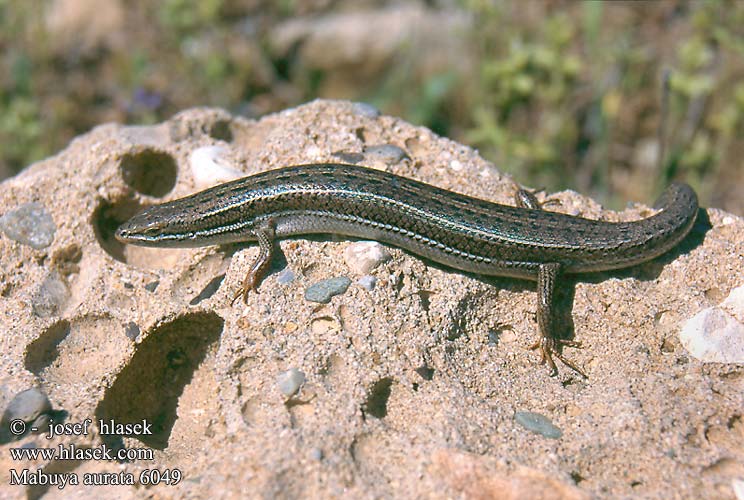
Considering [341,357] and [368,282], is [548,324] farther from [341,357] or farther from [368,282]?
[341,357]

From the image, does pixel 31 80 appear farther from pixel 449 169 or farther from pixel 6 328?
pixel 449 169

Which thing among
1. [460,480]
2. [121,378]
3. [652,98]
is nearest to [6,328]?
[121,378]

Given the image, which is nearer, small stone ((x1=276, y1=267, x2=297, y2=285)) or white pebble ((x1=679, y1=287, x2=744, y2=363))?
white pebble ((x1=679, y1=287, x2=744, y2=363))

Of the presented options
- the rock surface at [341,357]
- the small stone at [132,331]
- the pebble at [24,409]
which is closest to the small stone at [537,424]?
the rock surface at [341,357]

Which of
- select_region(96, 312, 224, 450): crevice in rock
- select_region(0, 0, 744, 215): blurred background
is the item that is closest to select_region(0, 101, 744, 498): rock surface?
select_region(96, 312, 224, 450): crevice in rock

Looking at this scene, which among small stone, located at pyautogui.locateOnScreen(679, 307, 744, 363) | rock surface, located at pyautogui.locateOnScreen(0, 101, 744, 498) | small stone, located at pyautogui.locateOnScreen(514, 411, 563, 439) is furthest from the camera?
small stone, located at pyautogui.locateOnScreen(679, 307, 744, 363)

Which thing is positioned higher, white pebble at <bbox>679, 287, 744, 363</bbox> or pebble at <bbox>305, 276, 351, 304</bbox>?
pebble at <bbox>305, 276, 351, 304</bbox>

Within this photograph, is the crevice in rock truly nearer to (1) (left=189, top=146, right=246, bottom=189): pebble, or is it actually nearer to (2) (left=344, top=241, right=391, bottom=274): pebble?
(2) (left=344, top=241, right=391, bottom=274): pebble

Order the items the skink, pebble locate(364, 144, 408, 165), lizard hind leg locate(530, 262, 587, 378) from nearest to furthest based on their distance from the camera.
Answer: lizard hind leg locate(530, 262, 587, 378) < the skink < pebble locate(364, 144, 408, 165)
